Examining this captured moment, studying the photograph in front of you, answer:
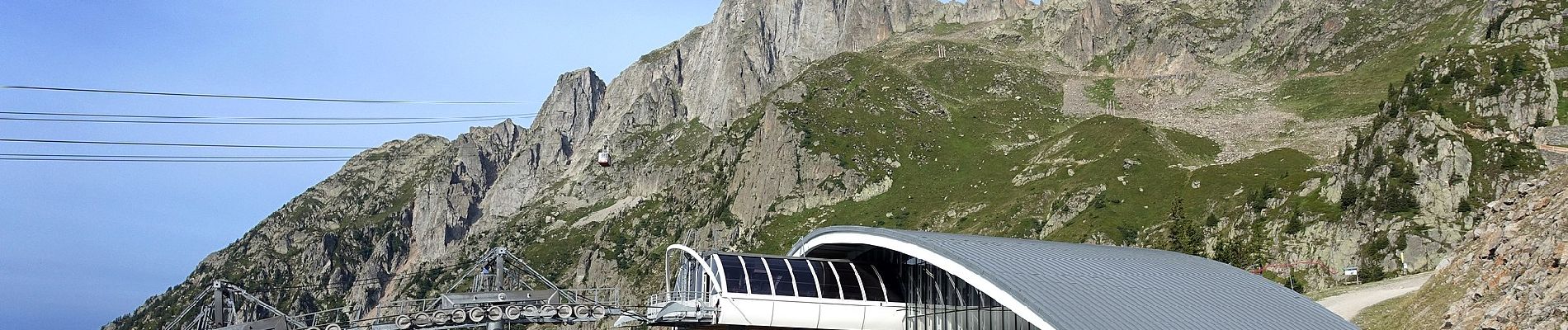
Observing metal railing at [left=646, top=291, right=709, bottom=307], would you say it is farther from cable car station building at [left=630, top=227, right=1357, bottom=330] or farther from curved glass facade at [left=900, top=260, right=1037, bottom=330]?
curved glass facade at [left=900, top=260, right=1037, bottom=330]

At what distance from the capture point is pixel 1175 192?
530ft

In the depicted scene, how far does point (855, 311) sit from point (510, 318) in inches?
763

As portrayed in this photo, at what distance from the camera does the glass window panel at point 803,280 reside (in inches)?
2238

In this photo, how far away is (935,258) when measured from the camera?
148 feet

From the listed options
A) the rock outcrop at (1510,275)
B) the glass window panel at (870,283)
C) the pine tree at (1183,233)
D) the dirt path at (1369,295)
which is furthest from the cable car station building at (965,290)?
the pine tree at (1183,233)

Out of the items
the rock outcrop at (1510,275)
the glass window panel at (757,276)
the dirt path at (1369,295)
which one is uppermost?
the glass window panel at (757,276)

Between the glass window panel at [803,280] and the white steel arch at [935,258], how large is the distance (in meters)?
1.30

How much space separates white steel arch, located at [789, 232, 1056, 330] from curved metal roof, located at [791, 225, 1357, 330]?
0.55 ft

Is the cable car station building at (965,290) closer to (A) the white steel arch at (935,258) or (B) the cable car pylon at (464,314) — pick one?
(A) the white steel arch at (935,258)

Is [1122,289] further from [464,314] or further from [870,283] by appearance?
[464,314]

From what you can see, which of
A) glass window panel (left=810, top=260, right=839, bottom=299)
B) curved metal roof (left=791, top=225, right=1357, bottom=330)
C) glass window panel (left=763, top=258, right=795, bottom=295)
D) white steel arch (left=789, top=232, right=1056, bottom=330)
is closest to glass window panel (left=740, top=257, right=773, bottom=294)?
glass window panel (left=763, top=258, right=795, bottom=295)

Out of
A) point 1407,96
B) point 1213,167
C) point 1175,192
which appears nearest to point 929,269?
point 1407,96

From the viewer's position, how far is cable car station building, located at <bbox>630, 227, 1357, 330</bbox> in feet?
128

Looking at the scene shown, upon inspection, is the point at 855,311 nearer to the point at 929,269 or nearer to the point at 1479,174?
the point at 929,269
